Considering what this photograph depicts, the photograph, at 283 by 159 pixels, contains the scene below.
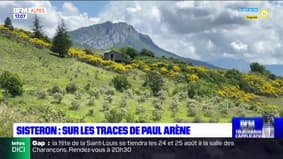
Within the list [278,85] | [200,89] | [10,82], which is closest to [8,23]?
[10,82]

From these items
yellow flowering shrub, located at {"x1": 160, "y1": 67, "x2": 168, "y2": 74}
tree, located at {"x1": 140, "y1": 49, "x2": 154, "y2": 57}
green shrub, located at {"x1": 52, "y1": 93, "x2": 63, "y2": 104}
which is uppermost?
tree, located at {"x1": 140, "y1": 49, "x2": 154, "y2": 57}

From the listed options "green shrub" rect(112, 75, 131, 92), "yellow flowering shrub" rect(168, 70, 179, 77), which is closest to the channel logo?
"green shrub" rect(112, 75, 131, 92)

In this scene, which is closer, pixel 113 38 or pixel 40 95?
pixel 40 95

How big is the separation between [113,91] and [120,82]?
0.99 feet

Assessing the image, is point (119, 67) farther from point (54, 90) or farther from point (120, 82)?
point (54, 90)

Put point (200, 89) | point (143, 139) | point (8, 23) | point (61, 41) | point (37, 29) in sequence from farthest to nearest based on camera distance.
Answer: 1. point (61, 41)
2. point (200, 89)
3. point (37, 29)
4. point (8, 23)
5. point (143, 139)

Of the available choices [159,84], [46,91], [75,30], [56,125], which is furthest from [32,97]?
[159,84]

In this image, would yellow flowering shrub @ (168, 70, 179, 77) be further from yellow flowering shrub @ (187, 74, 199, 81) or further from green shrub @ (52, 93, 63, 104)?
green shrub @ (52, 93, 63, 104)

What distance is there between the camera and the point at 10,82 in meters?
11.2

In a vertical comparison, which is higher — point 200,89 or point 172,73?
point 172,73

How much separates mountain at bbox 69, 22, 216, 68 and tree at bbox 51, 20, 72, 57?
0.44 ft

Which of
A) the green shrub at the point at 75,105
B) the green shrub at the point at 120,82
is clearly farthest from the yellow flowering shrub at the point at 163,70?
the green shrub at the point at 75,105

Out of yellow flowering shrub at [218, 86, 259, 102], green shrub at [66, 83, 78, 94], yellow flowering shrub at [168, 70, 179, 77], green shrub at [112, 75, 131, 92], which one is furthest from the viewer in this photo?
yellow flowering shrub at [168, 70, 179, 77]

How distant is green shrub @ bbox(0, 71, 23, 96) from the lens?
1115 cm
